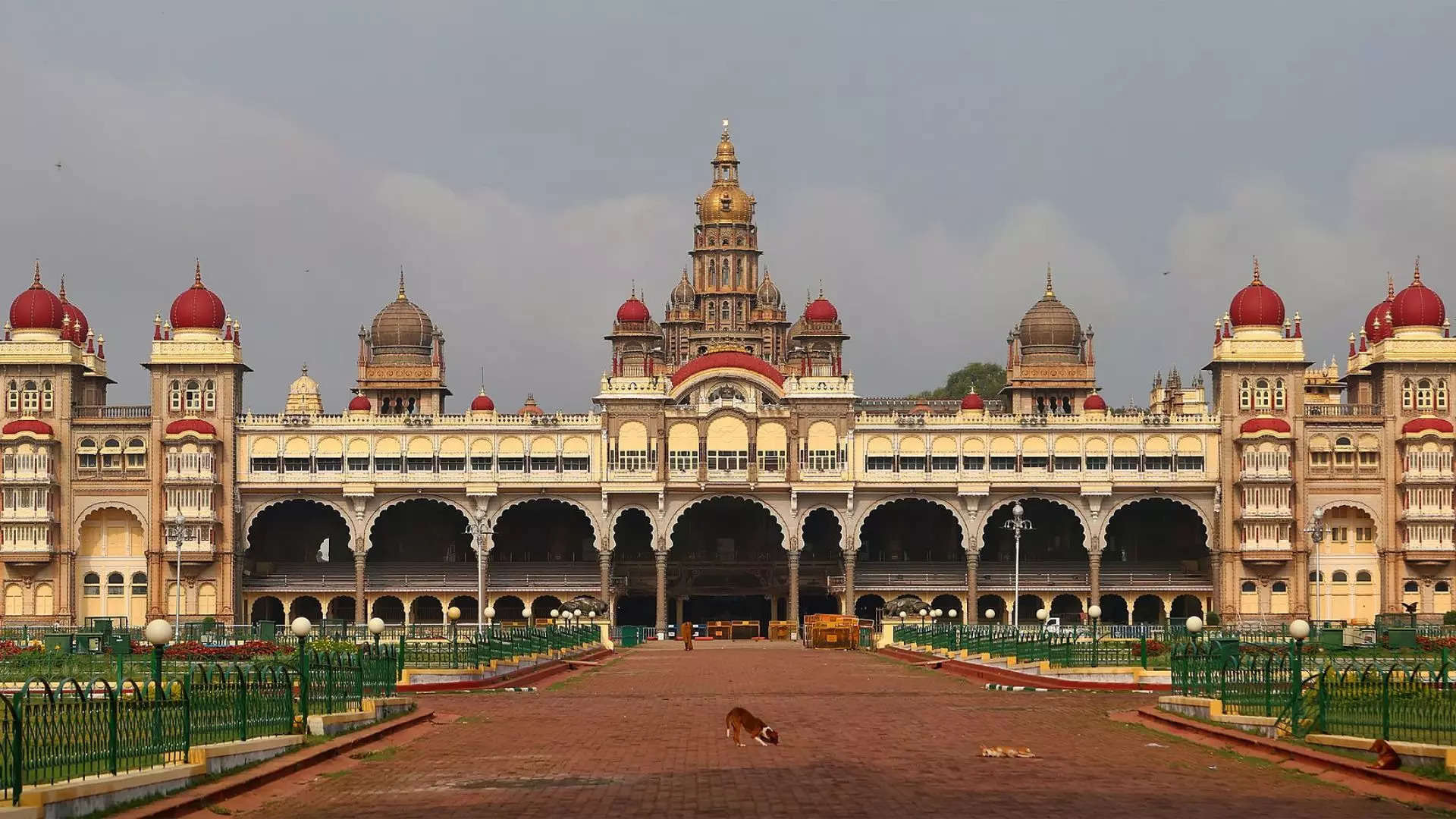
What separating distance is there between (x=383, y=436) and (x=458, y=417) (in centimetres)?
378

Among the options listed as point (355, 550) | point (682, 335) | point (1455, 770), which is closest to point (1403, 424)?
point (682, 335)

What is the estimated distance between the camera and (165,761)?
23.5 meters

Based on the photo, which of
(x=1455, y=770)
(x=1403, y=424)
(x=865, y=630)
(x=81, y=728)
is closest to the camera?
(x=81, y=728)

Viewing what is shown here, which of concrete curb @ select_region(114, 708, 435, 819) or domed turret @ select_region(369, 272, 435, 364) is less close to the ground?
domed turret @ select_region(369, 272, 435, 364)

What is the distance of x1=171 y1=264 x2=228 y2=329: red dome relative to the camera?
336 ft

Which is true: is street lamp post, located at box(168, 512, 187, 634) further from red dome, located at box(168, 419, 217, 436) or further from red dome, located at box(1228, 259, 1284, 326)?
red dome, located at box(1228, 259, 1284, 326)

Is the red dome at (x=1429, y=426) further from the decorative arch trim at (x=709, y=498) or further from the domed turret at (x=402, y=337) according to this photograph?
the domed turret at (x=402, y=337)

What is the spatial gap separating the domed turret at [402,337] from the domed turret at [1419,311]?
174ft

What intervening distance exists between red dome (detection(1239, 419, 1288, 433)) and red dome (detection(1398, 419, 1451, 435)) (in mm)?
5871

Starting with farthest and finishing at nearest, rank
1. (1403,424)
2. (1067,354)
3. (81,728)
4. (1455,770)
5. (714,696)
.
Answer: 1. (1067,354)
2. (1403,424)
3. (714,696)
4. (1455,770)
5. (81,728)

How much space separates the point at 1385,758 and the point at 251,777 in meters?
13.4

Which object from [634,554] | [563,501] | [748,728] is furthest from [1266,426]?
[748,728]

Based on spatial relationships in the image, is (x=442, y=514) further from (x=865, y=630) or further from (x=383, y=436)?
(x=865, y=630)

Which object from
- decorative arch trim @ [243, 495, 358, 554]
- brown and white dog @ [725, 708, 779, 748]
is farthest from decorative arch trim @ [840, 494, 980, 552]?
brown and white dog @ [725, 708, 779, 748]
